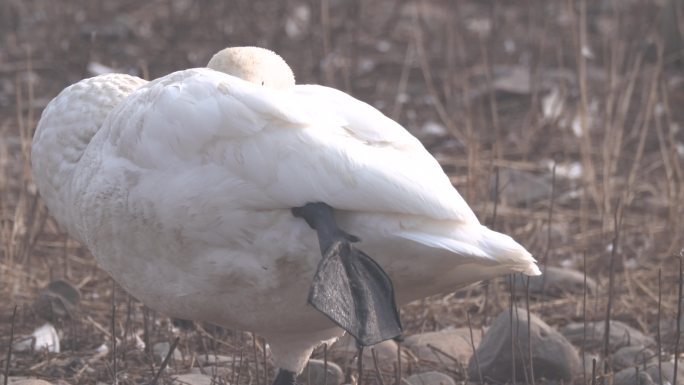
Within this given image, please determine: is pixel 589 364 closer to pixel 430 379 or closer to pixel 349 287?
pixel 430 379

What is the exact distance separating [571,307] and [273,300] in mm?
2295

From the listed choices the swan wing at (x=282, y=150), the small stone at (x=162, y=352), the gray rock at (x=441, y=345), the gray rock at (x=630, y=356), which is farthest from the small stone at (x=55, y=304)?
the gray rock at (x=630, y=356)

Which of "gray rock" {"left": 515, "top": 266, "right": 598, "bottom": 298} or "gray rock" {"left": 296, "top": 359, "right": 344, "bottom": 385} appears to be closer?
"gray rock" {"left": 296, "top": 359, "right": 344, "bottom": 385}

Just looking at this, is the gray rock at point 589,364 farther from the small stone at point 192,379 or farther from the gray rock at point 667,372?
the small stone at point 192,379

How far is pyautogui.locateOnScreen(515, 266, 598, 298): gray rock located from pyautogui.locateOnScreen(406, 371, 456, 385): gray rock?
118 cm

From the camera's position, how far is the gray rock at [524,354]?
4.19 meters

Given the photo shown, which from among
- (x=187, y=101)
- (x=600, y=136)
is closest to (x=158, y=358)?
(x=187, y=101)

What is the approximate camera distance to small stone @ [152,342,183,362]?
4.38m

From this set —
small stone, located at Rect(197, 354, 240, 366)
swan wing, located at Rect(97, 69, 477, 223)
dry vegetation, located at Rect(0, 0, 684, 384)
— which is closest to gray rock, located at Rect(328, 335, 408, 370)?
dry vegetation, located at Rect(0, 0, 684, 384)

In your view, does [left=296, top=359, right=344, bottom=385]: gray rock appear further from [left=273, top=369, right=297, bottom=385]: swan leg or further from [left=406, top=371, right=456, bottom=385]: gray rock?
[left=273, top=369, right=297, bottom=385]: swan leg

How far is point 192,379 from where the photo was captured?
3.98 meters

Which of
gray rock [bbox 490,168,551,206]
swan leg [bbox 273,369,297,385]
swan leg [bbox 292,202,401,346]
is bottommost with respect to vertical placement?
swan leg [bbox 273,369,297,385]

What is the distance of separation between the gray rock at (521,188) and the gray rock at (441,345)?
1862 mm

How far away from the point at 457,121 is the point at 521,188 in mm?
1080
